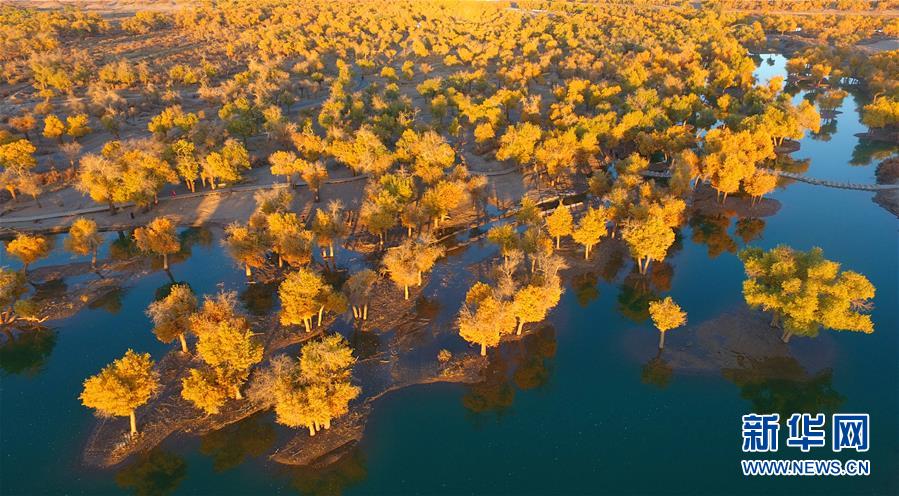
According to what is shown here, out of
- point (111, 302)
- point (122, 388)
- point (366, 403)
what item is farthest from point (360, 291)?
point (111, 302)

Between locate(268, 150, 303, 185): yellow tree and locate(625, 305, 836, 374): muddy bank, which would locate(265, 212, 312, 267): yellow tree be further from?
locate(625, 305, 836, 374): muddy bank

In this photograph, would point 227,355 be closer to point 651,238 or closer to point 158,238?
point 158,238

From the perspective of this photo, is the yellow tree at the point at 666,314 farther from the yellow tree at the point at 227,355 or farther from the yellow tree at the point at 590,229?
the yellow tree at the point at 227,355

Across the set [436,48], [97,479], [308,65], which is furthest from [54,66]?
[97,479]

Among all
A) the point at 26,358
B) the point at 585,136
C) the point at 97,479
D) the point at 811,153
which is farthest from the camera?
the point at 811,153

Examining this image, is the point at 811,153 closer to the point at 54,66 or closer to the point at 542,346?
the point at 542,346
